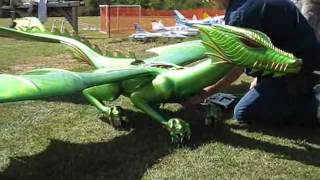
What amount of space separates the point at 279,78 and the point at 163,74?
3.19ft

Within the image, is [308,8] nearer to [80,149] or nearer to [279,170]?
[279,170]

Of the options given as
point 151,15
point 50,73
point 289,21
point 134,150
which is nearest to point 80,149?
point 134,150

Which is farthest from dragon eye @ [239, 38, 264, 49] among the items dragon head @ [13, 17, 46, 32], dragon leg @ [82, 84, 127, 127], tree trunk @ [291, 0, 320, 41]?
dragon head @ [13, 17, 46, 32]

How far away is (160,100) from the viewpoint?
4371mm

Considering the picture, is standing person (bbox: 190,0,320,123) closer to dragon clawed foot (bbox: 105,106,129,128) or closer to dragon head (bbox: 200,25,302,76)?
dragon head (bbox: 200,25,302,76)

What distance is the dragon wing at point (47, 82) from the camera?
3.18 metres

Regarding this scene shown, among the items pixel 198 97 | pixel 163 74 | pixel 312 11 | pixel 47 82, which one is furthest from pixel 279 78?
pixel 47 82

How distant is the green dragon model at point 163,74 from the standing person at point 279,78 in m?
0.26

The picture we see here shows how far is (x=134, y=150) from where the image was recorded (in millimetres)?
4094

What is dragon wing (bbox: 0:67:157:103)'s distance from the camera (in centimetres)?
318

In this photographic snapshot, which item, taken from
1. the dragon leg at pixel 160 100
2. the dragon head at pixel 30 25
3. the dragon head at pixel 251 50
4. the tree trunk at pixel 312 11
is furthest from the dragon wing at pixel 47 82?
the tree trunk at pixel 312 11

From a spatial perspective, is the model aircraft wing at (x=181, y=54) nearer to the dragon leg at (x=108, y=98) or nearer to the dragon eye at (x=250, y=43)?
the dragon leg at (x=108, y=98)

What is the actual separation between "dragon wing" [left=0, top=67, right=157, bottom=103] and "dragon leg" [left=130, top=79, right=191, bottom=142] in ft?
0.68

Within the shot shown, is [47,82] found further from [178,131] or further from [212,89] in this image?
[212,89]
